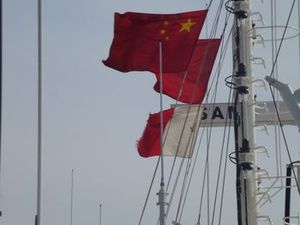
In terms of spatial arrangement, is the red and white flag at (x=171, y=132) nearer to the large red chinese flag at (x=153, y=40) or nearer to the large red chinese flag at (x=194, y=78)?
the large red chinese flag at (x=194, y=78)

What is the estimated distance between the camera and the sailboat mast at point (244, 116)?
1193 cm

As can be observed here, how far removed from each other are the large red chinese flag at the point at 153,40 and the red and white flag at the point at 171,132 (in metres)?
1.01

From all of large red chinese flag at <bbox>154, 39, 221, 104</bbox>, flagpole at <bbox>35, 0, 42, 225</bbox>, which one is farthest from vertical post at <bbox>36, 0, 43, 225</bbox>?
large red chinese flag at <bbox>154, 39, 221, 104</bbox>

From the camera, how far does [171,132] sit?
16594 mm

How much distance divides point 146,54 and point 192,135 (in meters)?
2.35

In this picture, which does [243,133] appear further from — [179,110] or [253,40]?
[179,110]

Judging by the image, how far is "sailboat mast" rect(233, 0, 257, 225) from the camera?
11.9 metres

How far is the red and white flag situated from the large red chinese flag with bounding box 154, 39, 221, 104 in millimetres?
326

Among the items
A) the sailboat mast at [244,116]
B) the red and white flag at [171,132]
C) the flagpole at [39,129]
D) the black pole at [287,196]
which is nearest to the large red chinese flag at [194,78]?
the red and white flag at [171,132]

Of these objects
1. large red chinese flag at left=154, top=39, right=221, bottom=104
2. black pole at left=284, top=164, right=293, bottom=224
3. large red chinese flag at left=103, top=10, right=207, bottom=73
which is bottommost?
black pole at left=284, top=164, right=293, bottom=224

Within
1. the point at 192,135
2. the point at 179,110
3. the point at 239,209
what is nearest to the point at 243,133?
the point at 239,209

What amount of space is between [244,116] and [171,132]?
4.40 metres

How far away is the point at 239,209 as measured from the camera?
1199 centimetres

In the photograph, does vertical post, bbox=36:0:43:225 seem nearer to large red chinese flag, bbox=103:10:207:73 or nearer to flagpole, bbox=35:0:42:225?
flagpole, bbox=35:0:42:225
